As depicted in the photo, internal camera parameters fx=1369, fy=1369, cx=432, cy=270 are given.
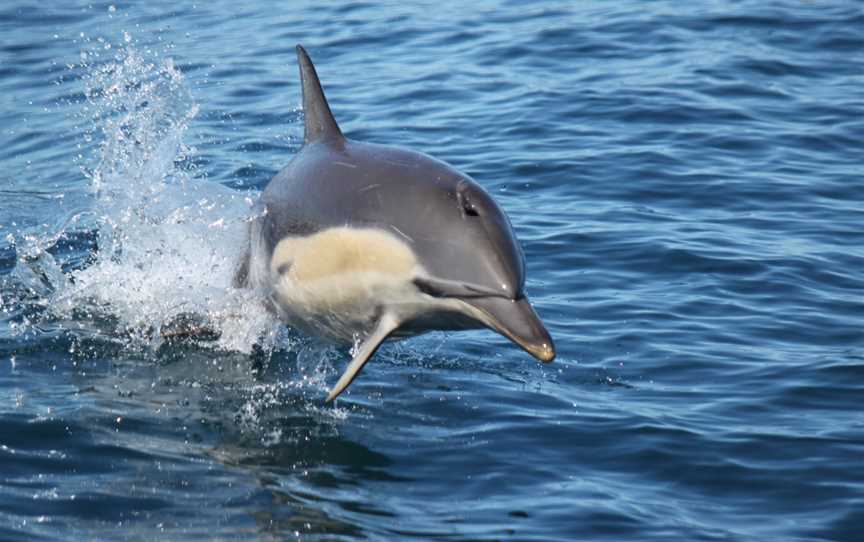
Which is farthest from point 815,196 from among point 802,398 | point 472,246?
point 472,246

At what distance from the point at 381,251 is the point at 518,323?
800mm

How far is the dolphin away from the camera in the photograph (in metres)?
5.79

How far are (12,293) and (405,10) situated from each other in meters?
10.9

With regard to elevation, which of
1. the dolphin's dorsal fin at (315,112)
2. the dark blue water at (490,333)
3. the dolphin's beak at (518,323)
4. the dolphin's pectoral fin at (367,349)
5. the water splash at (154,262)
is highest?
the dolphin's dorsal fin at (315,112)

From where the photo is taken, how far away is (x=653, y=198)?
1149 centimetres

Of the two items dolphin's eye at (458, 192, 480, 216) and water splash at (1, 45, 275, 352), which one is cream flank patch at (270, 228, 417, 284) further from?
water splash at (1, 45, 275, 352)

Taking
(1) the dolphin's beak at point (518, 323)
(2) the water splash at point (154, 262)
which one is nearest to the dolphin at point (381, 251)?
(1) the dolphin's beak at point (518, 323)

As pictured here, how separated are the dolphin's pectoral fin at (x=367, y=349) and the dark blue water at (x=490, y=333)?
0.59 meters

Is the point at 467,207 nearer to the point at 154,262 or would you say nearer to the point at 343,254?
the point at 343,254

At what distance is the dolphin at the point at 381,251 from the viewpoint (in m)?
5.79

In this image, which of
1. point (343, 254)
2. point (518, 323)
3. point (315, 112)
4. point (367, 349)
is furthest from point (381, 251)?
point (315, 112)

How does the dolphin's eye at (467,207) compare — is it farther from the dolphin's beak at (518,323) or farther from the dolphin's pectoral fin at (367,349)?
the dolphin's pectoral fin at (367,349)

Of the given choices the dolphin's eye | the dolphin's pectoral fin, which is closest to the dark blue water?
the dolphin's pectoral fin

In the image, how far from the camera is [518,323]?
5699 mm
